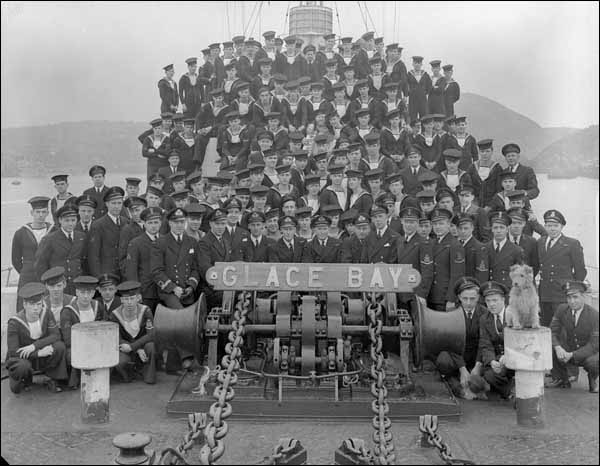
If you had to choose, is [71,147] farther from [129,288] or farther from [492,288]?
[492,288]

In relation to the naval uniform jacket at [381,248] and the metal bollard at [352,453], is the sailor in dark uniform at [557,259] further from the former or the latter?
the metal bollard at [352,453]

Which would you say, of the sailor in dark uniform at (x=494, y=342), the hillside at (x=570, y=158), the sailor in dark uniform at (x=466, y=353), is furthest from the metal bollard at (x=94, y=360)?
the hillside at (x=570, y=158)

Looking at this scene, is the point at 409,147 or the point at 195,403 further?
the point at 409,147

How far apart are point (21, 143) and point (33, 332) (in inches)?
77.8

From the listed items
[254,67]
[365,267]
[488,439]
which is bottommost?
[488,439]

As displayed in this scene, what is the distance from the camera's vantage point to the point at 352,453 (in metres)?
4.11

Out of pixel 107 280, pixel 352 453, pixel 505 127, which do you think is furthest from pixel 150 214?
pixel 505 127

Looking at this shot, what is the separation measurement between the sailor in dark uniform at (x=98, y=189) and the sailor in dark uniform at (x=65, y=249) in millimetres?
733

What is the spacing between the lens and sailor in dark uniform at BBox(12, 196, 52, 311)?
6809 millimetres

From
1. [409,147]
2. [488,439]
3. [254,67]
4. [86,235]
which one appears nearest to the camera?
[488,439]

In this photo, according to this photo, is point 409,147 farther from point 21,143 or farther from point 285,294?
point 21,143

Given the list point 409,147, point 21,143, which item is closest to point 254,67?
point 409,147

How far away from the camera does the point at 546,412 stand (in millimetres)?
5262

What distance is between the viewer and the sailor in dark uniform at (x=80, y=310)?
5.98 m
